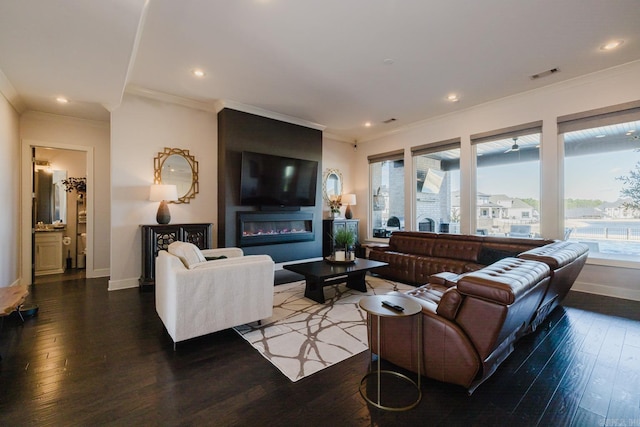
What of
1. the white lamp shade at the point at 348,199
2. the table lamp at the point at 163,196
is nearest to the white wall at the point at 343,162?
the white lamp shade at the point at 348,199

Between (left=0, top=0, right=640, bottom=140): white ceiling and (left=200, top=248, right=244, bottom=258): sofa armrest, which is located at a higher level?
(left=0, top=0, right=640, bottom=140): white ceiling

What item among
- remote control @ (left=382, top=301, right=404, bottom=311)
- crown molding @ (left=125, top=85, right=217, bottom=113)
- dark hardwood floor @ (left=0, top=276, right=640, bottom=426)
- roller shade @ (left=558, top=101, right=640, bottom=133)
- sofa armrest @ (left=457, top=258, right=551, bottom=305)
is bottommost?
dark hardwood floor @ (left=0, top=276, right=640, bottom=426)

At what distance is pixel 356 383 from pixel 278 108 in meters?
4.71

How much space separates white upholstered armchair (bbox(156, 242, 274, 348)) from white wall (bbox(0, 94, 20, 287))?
2.79 metres

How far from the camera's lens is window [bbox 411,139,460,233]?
5637 millimetres

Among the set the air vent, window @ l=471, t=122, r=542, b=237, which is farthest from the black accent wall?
the air vent

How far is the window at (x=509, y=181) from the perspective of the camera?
4.65m

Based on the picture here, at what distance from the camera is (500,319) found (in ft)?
5.28

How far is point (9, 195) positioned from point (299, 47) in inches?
Answer: 186

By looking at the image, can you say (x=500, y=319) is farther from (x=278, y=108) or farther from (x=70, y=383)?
(x=278, y=108)

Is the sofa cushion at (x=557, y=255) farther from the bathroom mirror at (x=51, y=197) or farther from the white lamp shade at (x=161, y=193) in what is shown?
the bathroom mirror at (x=51, y=197)

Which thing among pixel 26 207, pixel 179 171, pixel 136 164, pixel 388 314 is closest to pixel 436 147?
pixel 388 314

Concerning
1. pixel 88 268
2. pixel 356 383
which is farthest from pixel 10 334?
pixel 356 383

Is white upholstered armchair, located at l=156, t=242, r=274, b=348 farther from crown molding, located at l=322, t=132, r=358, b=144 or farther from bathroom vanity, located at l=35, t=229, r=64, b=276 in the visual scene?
crown molding, located at l=322, t=132, r=358, b=144
